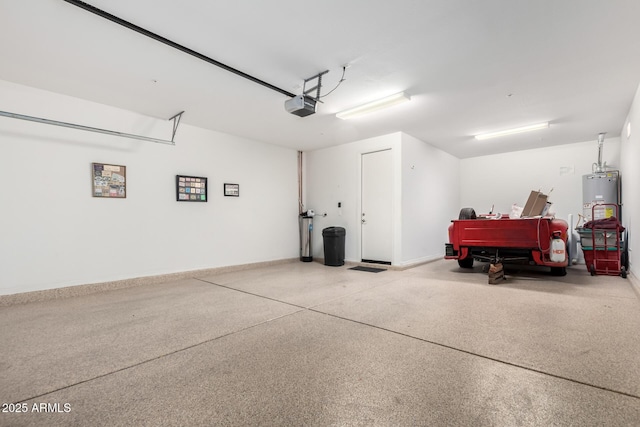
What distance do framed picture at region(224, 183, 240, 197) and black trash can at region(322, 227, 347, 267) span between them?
212 centimetres

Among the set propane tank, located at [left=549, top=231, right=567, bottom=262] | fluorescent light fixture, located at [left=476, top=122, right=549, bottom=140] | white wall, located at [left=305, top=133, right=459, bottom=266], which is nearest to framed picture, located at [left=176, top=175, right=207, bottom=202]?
white wall, located at [left=305, top=133, right=459, bottom=266]

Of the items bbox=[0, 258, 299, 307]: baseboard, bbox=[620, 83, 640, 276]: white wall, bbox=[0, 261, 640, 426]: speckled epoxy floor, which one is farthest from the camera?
bbox=[620, 83, 640, 276]: white wall

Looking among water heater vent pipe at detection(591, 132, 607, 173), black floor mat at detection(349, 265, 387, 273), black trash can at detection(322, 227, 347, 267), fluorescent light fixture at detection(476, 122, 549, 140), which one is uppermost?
fluorescent light fixture at detection(476, 122, 549, 140)

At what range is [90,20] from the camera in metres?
2.54

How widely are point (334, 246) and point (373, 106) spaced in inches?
126

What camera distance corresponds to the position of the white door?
6.13m

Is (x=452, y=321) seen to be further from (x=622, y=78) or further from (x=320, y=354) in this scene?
(x=622, y=78)

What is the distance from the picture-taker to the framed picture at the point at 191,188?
521cm

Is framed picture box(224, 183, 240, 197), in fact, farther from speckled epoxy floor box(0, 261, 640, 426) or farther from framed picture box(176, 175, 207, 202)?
speckled epoxy floor box(0, 261, 640, 426)

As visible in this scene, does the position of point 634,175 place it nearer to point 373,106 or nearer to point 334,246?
point 373,106

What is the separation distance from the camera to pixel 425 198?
6.77 m

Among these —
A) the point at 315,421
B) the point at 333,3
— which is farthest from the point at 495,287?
the point at 333,3

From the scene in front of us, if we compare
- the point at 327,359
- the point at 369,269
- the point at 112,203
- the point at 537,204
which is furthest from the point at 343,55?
the point at 537,204

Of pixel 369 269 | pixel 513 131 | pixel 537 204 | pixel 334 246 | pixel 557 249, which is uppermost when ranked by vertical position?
pixel 513 131
